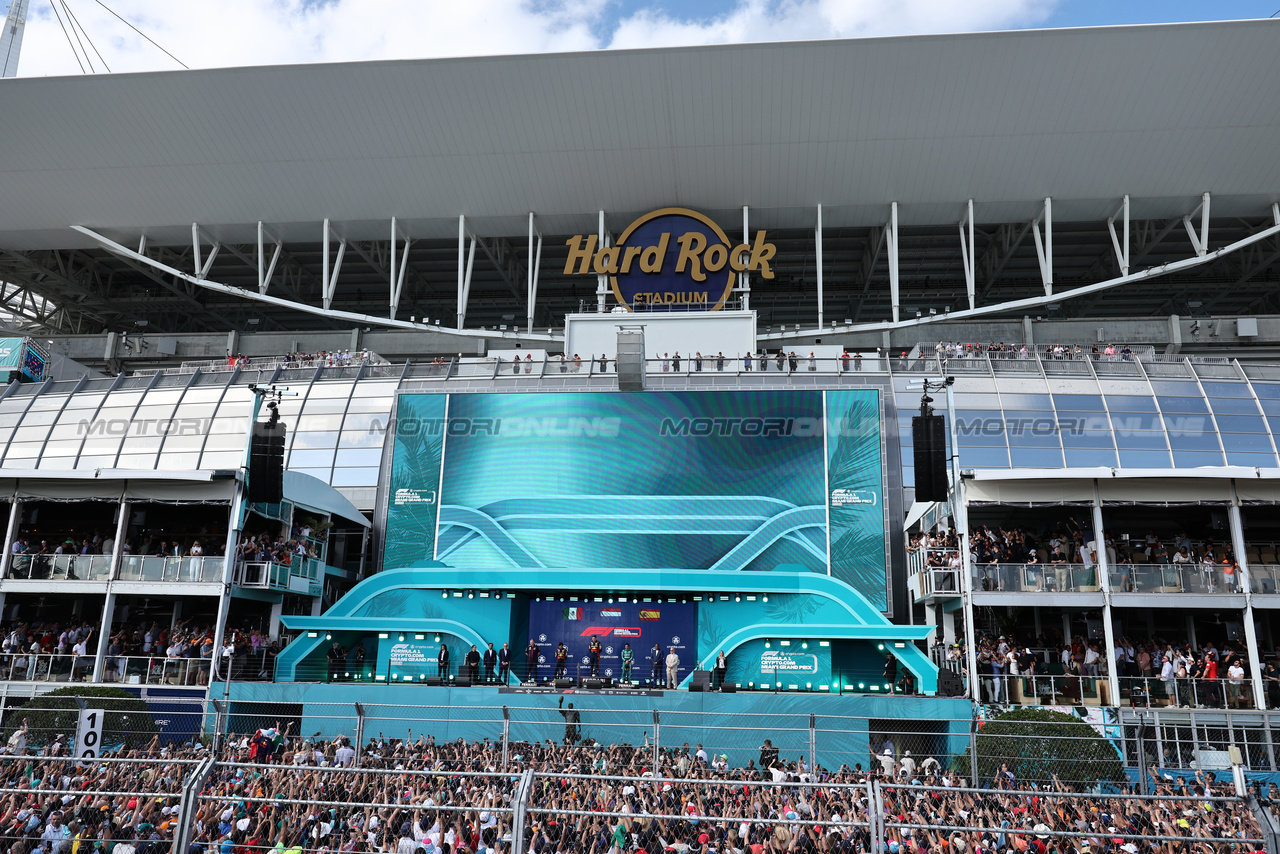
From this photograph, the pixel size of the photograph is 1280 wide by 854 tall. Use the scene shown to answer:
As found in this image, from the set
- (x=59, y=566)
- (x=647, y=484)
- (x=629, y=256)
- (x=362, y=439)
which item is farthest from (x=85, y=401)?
(x=647, y=484)

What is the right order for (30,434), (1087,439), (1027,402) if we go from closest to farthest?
(1087,439)
(1027,402)
(30,434)

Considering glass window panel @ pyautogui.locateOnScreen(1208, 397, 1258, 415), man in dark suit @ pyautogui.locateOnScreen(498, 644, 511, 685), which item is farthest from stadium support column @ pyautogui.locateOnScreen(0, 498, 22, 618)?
glass window panel @ pyautogui.locateOnScreen(1208, 397, 1258, 415)

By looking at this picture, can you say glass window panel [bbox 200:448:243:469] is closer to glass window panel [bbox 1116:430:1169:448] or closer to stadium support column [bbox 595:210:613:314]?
stadium support column [bbox 595:210:613:314]

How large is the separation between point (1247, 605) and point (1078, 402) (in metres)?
15.7

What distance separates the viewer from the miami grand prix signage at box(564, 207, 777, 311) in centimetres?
4975

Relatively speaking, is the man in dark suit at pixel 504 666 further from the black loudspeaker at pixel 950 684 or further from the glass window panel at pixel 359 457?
the glass window panel at pixel 359 457

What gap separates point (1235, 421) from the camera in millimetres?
39469

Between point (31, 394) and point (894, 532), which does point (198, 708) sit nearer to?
point (894, 532)

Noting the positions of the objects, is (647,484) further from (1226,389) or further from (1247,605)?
(1226,389)

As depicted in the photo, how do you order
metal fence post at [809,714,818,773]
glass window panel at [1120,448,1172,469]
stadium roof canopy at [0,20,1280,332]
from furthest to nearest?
stadium roof canopy at [0,20,1280,332] → glass window panel at [1120,448,1172,469] → metal fence post at [809,714,818,773]

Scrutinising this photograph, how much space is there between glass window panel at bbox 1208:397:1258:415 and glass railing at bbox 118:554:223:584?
39.7m

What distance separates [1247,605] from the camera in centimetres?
2612

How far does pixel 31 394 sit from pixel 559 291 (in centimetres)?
3432

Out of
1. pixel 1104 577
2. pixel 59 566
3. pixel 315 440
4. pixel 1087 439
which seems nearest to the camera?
pixel 1104 577
